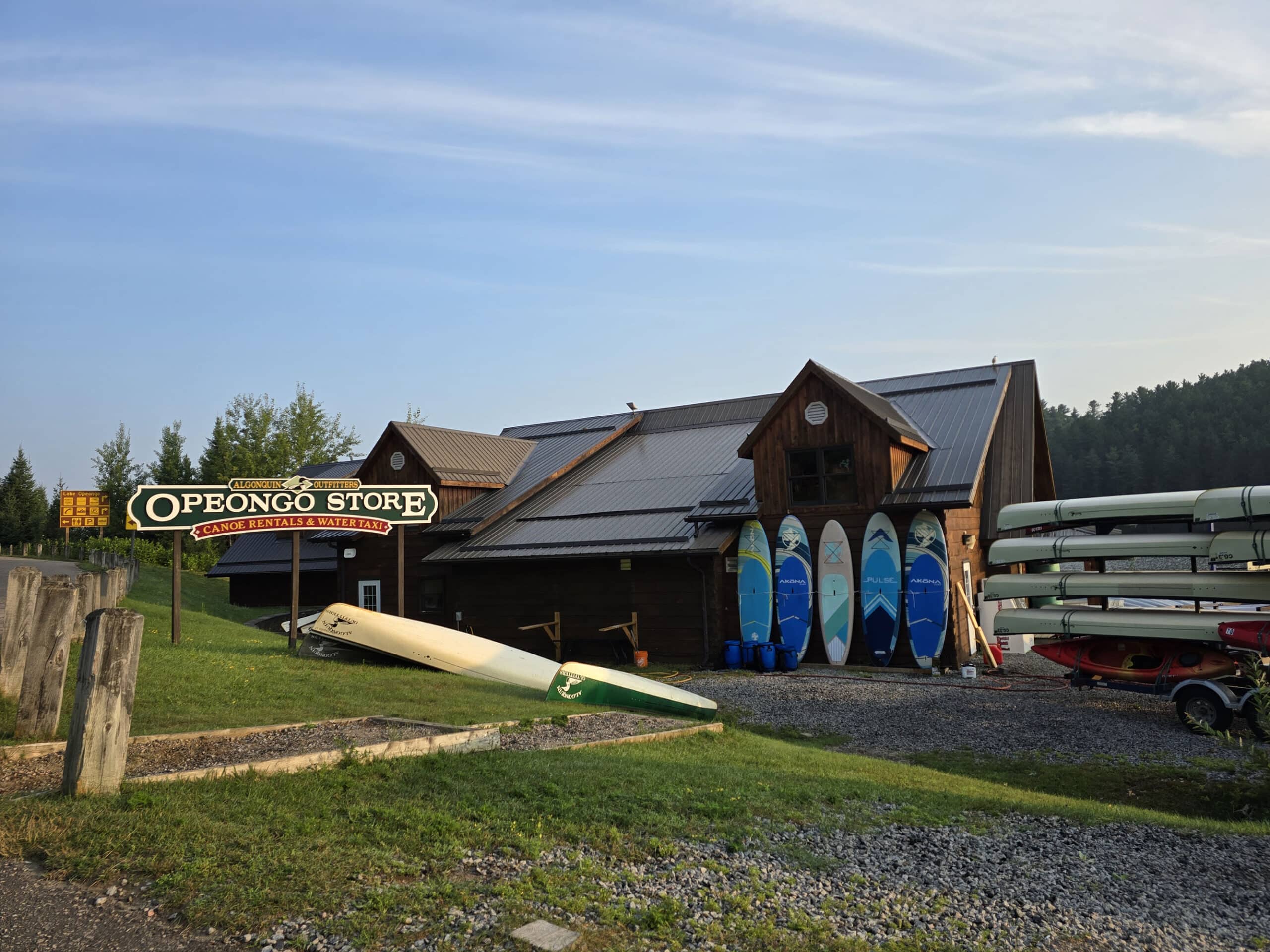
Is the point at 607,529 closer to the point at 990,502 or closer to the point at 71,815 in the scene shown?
the point at 990,502

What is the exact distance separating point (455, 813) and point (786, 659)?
13233 millimetres

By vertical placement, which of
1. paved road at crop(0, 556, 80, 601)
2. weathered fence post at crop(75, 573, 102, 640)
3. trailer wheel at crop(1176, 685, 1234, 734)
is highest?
paved road at crop(0, 556, 80, 601)

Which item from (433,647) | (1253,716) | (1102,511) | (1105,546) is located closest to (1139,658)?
(1105,546)

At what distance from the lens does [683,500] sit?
21797 mm

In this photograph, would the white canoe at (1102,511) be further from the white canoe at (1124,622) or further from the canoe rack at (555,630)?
the canoe rack at (555,630)

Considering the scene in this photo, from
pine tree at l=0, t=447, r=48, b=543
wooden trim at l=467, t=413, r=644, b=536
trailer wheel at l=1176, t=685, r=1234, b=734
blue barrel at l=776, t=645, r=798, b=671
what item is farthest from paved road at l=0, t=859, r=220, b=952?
pine tree at l=0, t=447, r=48, b=543

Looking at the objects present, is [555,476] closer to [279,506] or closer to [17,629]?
[279,506]

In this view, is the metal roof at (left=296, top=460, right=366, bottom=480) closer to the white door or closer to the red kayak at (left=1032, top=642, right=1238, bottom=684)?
the white door

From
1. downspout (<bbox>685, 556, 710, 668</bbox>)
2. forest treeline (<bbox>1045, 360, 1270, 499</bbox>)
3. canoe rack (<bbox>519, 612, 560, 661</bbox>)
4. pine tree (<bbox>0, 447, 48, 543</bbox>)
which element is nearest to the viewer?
downspout (<bbox>685, 556, 710, 668</bbox>)

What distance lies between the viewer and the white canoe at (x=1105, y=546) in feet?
45.1

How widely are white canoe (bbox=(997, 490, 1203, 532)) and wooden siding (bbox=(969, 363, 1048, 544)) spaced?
3.87m

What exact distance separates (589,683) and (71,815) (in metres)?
7.67

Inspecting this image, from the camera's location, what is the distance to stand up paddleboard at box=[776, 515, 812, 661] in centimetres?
1895

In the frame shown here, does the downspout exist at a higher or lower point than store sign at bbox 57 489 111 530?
lower
